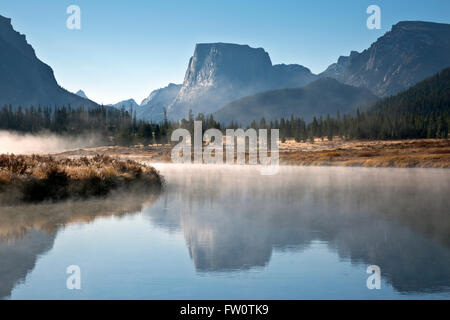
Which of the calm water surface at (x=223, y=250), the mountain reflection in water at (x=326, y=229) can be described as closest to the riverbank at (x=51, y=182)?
the calm water surface at (x=223, y=250)

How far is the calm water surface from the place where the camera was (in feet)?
31.7

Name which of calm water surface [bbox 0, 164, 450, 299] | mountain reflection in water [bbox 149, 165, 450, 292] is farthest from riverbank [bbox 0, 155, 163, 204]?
mountain reflection in water [bbox 149, 165, 450, 292]

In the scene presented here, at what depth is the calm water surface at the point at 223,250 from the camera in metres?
9.65

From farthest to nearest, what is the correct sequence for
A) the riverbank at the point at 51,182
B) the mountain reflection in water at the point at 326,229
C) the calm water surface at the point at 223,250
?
the riverbank at the point at 51,182, the mountain reflection in water at the point at 326,229, the calm water surface at the point at 223,250

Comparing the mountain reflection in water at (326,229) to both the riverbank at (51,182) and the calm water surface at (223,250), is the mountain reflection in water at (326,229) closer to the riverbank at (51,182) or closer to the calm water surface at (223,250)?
the calm water surface at (223,250)

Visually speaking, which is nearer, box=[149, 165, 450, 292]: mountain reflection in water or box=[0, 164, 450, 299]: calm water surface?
box=[0, 164, 450, 299]: calm water surface

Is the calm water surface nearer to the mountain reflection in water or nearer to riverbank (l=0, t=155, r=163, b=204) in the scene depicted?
the mountain reflection in water

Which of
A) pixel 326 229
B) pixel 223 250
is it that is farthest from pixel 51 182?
pixel 326 229

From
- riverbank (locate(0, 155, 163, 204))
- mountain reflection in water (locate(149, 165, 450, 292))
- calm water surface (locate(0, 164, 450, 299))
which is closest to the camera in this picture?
calm water surface (locate(0, 164, 450, 299))

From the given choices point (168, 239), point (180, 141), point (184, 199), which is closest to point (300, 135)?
point (180, 141)

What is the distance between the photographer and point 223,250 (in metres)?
13.6

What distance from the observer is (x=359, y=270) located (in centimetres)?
1133
